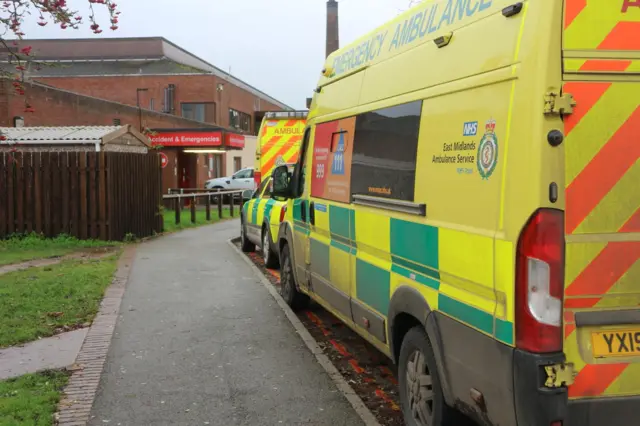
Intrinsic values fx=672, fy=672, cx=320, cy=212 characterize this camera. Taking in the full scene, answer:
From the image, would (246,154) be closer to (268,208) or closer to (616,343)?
(268,208)

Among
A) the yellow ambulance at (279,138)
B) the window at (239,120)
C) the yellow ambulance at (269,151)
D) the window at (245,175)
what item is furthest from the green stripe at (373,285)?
the window at (239,120)

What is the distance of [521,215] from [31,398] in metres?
3.90

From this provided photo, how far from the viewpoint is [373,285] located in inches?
200

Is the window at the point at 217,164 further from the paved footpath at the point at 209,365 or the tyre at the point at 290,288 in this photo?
the tyre at the point at 290,288

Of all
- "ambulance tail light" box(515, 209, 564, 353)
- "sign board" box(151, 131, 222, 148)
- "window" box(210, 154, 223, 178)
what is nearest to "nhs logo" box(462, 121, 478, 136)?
"ambulance tail light" box(515, 209, 564, 353)

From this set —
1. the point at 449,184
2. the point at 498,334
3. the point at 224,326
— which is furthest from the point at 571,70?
the point at 224,326

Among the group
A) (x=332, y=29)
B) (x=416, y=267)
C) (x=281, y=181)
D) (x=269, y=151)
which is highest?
(x=332, y=29)

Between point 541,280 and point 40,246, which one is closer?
point 541,280

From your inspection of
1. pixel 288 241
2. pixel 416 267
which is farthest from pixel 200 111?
pixel 416 267

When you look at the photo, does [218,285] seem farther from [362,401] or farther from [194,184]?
[194,184]

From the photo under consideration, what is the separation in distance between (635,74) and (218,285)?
7982 millimetres

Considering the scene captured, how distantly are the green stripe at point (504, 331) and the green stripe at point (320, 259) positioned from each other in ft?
10.4

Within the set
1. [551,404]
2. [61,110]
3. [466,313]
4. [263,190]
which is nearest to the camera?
[551,404]

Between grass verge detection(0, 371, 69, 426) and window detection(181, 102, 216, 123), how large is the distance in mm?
43974
